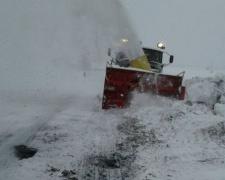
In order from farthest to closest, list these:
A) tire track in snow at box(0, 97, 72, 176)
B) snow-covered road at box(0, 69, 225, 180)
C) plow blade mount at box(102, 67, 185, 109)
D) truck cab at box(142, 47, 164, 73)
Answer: truck cab at box(142, 47, 164, 73), plow blade mount at box(102, 67, 185, 109), tire track in snow at box(0, 97, 72, 176), snow-covered road at box(0, 69, 225, 180)

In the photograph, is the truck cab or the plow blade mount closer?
the plow blade mount

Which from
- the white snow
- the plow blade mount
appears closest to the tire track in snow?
the white snow

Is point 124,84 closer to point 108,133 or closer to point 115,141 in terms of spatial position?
point 108,133

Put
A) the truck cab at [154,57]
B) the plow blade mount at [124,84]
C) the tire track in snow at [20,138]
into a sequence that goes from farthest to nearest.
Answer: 1. the truck cab at [154,57]
2. the plow blade mount at [124,84]
3. the tire track in snow at [20,138]

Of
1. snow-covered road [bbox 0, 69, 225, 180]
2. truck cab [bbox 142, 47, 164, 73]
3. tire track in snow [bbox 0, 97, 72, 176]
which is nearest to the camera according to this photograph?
snow-covered road [bbox 0, 69, 225, 180]

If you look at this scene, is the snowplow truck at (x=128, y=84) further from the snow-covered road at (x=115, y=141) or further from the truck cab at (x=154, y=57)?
the truck cab at (x=154, y=57)

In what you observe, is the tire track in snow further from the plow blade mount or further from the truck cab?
the truck cab

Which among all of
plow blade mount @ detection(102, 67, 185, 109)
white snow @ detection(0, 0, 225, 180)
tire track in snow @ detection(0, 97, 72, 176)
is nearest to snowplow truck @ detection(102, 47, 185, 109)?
plow blade mount @ detection(102, 67, 185, 109)

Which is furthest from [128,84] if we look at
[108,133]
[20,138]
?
[20,138]

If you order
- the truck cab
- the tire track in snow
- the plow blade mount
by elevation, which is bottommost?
the tire track in snow

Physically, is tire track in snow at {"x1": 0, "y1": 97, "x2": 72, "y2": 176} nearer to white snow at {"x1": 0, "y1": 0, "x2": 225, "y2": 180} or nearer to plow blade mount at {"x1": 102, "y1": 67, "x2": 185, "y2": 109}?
white snow at {"x1": 0, "y1": 0, "x2": 225, "y2": 180}

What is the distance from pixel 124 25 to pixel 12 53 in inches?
278

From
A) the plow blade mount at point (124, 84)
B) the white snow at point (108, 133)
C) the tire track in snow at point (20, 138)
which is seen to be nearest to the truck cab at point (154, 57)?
the white snow at point (108, 133)

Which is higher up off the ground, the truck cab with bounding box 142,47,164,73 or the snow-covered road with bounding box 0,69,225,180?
the truck cab with bounding box 142,47,164,73
